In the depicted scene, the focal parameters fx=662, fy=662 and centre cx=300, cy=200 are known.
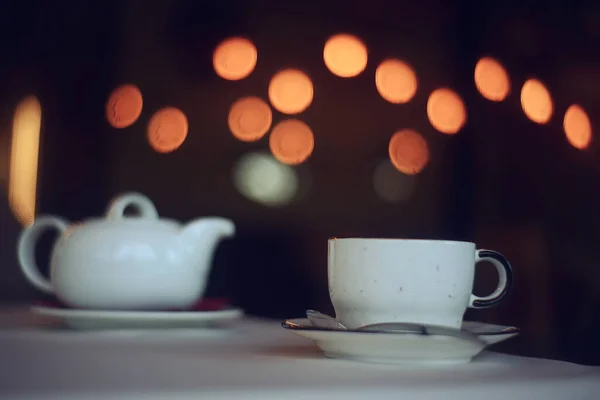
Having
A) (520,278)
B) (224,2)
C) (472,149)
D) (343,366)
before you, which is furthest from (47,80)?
(343,366)

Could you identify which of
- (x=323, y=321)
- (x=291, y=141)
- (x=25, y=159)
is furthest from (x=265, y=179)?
(x=323, y=321)

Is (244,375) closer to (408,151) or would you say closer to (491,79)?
(491,79)

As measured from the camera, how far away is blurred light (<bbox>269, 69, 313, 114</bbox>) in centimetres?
161

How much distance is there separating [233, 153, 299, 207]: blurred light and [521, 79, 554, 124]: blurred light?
0.67m

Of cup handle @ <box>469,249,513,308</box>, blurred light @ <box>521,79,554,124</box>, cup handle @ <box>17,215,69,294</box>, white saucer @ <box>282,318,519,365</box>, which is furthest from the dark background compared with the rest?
cup handle @ <box>17,215,69,294</box>

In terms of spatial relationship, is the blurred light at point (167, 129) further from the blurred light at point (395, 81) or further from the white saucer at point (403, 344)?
the white saucer at point (403, 344)

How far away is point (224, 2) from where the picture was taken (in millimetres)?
1621

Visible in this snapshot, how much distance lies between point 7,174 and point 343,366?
138 cm

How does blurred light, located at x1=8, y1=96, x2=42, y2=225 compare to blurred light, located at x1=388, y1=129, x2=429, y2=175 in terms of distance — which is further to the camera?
blurred light, located at x1=8, y1=96, x2=42, y2=225

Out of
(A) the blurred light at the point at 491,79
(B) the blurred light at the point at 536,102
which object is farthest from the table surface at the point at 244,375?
(A) the blurred light at the point at 491,79

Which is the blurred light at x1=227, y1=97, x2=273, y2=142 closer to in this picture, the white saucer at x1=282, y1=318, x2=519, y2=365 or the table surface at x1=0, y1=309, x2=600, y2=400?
the table surface at x1=0, y1=309, x2=600, y2=400

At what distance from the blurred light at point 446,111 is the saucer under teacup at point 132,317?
0.62 m

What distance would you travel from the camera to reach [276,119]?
1630 millimetres

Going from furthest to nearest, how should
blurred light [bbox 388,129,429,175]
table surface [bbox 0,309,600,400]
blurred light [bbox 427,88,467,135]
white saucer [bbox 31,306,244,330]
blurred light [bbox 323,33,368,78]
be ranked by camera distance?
blurred light [bbox 323,33,368,78], blurred light [bbox 388,129,429,175], blurred light [bbox 427,88,467,135], white saucer [bbox 31,306,244,330], table surface [bbox 0,309,600,400]
